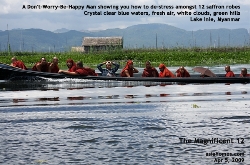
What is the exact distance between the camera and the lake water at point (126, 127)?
416 inches

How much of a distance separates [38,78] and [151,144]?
46.9 feet

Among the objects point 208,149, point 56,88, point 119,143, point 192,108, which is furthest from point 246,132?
point 56,88

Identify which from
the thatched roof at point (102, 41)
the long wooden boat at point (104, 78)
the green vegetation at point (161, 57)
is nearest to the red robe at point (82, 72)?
the long wooden boat at point (104, 78)

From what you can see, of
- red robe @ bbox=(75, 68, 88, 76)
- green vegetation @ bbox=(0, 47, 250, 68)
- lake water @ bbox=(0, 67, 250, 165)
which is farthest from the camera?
green vegetation @ bbox=(0, 47, 250, 68)

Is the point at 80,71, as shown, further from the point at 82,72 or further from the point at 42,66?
the point at 42,66

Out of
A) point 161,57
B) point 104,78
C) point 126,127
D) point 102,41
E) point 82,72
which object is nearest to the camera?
point 126,127

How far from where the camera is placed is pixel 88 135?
12.6 m

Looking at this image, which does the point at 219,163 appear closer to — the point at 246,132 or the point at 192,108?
the point at 246,132

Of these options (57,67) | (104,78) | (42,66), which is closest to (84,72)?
(104,78)

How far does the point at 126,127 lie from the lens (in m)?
13.5

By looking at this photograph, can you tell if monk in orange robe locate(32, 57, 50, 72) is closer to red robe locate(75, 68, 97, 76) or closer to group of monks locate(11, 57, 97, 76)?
group of monks locate(11, 57, 97, 76)

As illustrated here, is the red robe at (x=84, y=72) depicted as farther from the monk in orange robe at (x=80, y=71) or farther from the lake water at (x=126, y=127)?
the lake water at (x=126, y=127)

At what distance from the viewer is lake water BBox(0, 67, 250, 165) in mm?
10578

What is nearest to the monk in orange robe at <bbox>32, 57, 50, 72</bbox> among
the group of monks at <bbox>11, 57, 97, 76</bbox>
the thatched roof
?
the group of monks at <bbox>11, 57, 97, 76</bbox>
